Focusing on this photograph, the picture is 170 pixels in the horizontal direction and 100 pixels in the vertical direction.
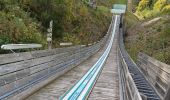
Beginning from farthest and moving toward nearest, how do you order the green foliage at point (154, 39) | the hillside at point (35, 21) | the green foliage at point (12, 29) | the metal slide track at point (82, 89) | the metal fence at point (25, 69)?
the green foliage at point (154, 39) < the hillside at point (35, 21) < the green foliage at point (12, 29) < the metal slide track at point (82, 89) < the metal fence at point (25, 69)

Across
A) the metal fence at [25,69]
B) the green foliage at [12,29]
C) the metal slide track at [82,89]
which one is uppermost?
the green foliage at [12,29]

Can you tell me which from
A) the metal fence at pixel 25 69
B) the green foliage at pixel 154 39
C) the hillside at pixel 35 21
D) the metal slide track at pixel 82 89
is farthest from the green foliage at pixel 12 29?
the green foliage at pixel 154 39

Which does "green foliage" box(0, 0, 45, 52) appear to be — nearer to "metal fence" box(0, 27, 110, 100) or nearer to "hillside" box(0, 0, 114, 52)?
"hillside" box(0, 0, 114, 52)

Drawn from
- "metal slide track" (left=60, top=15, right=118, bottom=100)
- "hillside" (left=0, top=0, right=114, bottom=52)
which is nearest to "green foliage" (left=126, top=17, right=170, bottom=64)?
"hillside" (left=0, top=0, right=114, bottom=52)

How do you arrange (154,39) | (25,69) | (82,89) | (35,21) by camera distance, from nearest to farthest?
(25,69), (82,89), (35,21), (154,39)

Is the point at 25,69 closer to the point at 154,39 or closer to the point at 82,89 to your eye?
the point at 82,89

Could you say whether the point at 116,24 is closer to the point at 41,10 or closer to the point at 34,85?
the point at 41,10

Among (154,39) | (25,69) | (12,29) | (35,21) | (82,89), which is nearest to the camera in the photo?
(25,69)

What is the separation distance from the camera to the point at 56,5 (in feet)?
96.5

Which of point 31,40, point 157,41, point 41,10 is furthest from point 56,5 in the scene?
point 157,41

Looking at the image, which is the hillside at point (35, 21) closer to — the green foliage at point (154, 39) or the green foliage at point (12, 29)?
the green foliage at point (12, 29)

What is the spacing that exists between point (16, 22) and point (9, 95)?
8.91m

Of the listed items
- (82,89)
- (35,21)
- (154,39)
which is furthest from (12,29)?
(154,39)

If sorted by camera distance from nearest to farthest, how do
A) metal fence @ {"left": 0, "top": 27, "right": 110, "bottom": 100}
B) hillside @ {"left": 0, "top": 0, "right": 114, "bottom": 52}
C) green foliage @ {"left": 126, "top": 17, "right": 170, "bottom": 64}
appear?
metal fence @ {"left": 0, "top": 27, "right": 110, "bottom": 100} < hillside @ {"left": 0, "top": 0, "right": 114, "bottom": 52} < green foliage @ {"left": 126, "top": 17, "right": 170, "bottom": 64}
